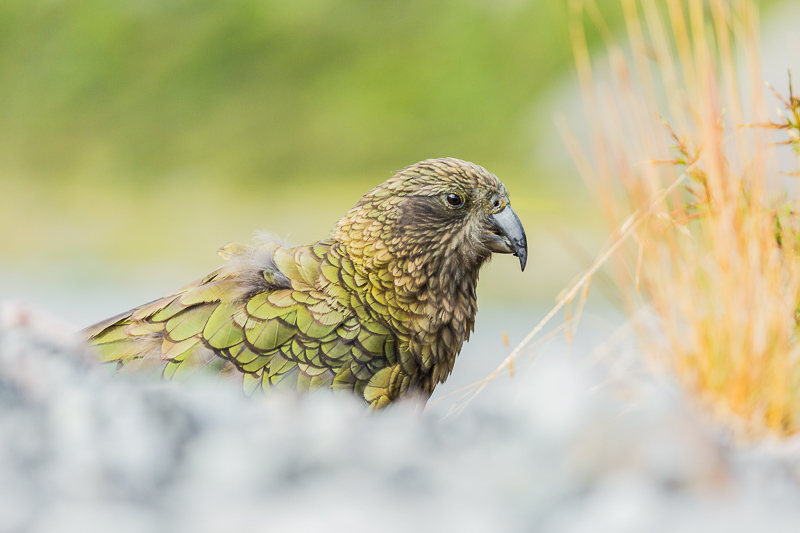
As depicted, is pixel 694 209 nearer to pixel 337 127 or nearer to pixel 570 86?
pixel 570 86

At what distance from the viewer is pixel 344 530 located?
3.16 ft

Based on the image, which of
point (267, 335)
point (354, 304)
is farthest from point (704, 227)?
point (267, 335)

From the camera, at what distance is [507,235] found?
80.8 inches

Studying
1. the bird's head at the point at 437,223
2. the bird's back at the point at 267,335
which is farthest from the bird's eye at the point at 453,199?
the bird's back at the point at 267,335

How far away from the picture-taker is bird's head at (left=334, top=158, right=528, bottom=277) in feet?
6.63

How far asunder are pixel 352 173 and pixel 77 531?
755cm

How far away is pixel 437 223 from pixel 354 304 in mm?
345

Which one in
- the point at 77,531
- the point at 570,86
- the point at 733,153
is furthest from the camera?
the point at 570,86

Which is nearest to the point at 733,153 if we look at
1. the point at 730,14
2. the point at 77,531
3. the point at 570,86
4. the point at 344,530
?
the point at 730,14

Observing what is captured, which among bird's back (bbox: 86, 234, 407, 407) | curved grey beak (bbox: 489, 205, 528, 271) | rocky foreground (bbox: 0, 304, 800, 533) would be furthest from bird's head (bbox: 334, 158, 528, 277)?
rocky foreground (bbox: 0, 304, 800, 533)

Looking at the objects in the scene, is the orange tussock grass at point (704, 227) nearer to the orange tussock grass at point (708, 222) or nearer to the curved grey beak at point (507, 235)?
the orange tussock grass at point (708, 222)

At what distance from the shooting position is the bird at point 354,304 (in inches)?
72.7

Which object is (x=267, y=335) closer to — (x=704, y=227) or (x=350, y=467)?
(x=350, y=467)

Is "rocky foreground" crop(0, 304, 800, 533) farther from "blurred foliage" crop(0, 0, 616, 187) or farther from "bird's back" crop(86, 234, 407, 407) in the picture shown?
"blurred foliage" crop(0, 0, 616, 187)
